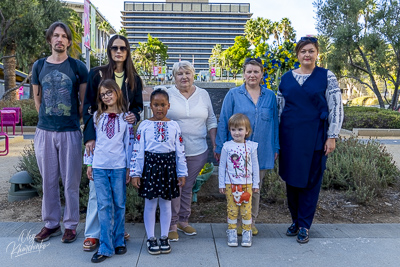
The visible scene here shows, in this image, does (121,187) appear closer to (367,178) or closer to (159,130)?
(159,130)

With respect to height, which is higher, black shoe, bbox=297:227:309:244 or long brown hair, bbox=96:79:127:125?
long brown hair, bbox=96:79:127:125

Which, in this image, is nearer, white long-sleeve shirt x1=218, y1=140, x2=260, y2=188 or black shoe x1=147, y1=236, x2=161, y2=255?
black shoe x1=147, y1=236, x2=161, y2=255

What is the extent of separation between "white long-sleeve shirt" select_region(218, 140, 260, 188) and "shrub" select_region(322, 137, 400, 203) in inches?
85.0

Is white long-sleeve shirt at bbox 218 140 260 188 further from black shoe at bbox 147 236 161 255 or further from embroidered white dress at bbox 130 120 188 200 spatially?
black shoe at bbox 147 236 161 255

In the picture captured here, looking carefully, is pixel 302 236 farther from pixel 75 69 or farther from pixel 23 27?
pixel 23 27

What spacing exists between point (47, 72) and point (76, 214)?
1464mm

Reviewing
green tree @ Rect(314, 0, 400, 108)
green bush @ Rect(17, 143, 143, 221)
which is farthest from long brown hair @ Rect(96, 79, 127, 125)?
green tree @ Rect(314, 0, 400, 108)

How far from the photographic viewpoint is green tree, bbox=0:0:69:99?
18188mm

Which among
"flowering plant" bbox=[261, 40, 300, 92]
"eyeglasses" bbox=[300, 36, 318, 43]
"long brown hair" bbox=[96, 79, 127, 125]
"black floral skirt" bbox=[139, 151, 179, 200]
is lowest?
"black floral skirt" bbox=[139, 151, 179, 200]

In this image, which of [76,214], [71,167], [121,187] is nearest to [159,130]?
[121,187]

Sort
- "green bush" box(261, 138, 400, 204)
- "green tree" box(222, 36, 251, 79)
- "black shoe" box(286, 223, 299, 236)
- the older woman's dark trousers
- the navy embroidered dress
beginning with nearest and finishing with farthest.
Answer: the navy embroidered dress
the older woman's dark trousers
"black shoe" box(286, 223, 299, 236)
"green bush" box(261, 138, 400, 204)
"green tree" box(222, 36, 251, 79)

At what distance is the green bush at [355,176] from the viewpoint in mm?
5246

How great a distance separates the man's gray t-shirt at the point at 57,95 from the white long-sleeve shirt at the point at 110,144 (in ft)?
1.33

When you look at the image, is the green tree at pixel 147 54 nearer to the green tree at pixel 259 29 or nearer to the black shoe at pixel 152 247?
the green tree at pixel 259 29
